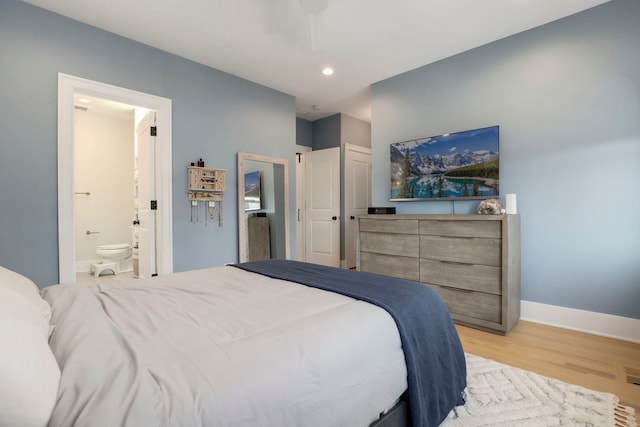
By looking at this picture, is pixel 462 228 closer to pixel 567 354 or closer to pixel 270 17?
pixel 567 354

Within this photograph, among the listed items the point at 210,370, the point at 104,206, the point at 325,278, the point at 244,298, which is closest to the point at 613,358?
the point at 325,278

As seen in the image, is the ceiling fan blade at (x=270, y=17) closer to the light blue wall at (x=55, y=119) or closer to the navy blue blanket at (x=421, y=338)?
the light blue wall at (x=55, y=119)

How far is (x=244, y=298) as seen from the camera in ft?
4.53

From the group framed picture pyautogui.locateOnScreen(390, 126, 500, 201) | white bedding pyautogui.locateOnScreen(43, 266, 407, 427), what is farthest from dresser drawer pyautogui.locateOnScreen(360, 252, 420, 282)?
white bedding pyautogui.locateOnScreen(43, 266, 407, 427)

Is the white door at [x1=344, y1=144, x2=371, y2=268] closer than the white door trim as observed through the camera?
Yes

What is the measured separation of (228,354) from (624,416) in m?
2.09

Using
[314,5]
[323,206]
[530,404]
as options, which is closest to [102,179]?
[323,206]

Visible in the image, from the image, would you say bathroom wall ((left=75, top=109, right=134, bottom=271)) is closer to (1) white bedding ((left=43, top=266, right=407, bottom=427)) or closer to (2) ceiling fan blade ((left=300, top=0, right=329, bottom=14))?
(2) ceiling fan blade ((left=300, top=0, right=329, bottom=14))

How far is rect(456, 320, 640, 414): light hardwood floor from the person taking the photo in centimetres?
188

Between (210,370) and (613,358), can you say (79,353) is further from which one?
(613,358)

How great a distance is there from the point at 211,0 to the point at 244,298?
2.46 m

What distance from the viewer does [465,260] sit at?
9.18 feet

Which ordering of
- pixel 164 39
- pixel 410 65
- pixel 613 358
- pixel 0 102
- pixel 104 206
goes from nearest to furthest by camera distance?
pixel 613 358
pixel 0 102
pixel 164 39
pixel 410 65
pixel 104 206

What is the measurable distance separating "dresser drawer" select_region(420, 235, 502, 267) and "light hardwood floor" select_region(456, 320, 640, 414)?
653mm
